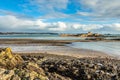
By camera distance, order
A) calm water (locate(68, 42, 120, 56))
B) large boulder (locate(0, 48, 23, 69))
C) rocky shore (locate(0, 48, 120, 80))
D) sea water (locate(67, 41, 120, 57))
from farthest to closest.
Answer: calm water (locate(68, 42, 120, 56)) < sea water (locate(67, 41, 120, 57)) < large boulder (locate(0, 48, 23, 69)) < rocky shore (locate(0, 48, 120, 80))

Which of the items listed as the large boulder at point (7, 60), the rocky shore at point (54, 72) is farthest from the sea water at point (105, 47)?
the large boulder at point (7, 60)

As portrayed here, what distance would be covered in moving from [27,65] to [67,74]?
226 cm

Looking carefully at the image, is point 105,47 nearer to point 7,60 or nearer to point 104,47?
point 104,47

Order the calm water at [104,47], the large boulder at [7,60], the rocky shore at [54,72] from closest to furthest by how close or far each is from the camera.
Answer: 1. the rocky shore at [54,72]
2. the large boulder at [7,60]
3. the calm water at [104,47]

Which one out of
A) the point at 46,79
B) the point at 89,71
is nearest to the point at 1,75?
the point at 46,79

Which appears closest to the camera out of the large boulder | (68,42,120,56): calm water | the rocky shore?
the rocky shore

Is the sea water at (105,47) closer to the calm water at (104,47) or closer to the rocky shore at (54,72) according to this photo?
the calm water at (104,47)

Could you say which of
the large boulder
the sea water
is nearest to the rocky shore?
the large boulder

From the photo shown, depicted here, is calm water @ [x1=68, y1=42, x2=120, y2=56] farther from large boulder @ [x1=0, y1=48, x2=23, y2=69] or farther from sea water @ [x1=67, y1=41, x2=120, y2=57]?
large boulder @ [x1=0, y1=48, x2=23, y2=69]

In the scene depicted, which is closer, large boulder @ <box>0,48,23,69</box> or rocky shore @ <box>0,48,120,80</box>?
rocky shore @ <box>0,48,120,80</box>

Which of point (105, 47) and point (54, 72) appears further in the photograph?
point (105, 47)

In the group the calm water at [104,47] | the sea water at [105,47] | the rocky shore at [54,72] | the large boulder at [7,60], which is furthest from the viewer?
the calm water at [104,47]

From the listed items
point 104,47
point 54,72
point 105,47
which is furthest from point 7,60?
point 105,47

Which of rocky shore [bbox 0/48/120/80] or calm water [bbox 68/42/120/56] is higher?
rocky shore [bbox 0/48/120/80]
